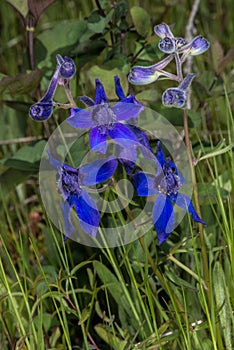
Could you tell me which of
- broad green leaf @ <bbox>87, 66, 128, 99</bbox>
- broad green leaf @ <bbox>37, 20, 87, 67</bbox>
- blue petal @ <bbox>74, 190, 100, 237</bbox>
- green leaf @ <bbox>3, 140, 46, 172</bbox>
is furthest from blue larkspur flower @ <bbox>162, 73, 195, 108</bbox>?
broad green leaf @ <bbox>37, 20, 87, 67</bbox>

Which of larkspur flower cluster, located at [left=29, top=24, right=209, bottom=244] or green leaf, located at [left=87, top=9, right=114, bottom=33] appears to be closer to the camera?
larkspur flower cluster, located at [left=29, top=24, right=209, bottom=244]

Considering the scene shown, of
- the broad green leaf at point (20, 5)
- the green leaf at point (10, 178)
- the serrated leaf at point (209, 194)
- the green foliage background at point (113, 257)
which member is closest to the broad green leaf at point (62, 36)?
the green foliage background at point (113, 257)

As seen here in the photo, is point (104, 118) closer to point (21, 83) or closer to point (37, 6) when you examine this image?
point (21, 83)

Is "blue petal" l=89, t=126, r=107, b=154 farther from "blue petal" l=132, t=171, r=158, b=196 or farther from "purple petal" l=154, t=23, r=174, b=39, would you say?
"purple petal" l=154, t=23, r=174, b=39

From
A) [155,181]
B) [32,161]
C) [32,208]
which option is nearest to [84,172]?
[155,181]

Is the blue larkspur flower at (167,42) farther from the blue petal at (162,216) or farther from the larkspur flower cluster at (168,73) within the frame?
the blue petal at (162,216)

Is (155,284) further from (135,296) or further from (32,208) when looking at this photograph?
(32,208)
